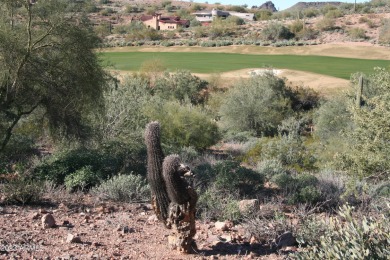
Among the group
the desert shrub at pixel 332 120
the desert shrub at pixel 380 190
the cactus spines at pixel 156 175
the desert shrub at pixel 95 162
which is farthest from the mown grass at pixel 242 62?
the cactus spines at pixel 156 175

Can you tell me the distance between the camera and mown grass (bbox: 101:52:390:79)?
46812mm

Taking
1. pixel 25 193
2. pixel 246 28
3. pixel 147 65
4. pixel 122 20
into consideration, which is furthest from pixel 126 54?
pixel 25 193

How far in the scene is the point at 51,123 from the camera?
12781mm

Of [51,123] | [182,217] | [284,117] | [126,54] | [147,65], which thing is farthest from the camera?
[126,54]

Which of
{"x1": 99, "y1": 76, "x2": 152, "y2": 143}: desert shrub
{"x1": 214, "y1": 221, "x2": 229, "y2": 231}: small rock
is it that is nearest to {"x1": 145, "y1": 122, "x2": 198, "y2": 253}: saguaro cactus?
{"x1": 214, "y1": 221, "x2": 229, "y2": 231}: small rock

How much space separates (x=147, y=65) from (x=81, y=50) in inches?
1073

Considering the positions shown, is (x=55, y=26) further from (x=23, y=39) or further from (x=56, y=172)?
(x=56, y=172)

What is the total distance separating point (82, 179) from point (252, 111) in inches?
774

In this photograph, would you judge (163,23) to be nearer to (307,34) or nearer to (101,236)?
(307,34)

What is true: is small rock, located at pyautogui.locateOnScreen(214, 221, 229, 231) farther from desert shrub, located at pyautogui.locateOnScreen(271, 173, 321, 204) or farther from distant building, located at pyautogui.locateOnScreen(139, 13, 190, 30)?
distant building, located at pyautogui.locateOnScreen(139, 13, 190, 30)

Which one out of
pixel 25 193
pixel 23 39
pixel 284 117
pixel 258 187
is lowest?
pixel 284 117

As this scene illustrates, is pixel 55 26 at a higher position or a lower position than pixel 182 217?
higher

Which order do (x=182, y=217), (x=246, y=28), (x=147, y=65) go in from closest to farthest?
(x=182, y=217) < (x=147, y=65) < (x=246, y=28)

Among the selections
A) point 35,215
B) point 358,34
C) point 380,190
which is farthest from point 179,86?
point 358,34
